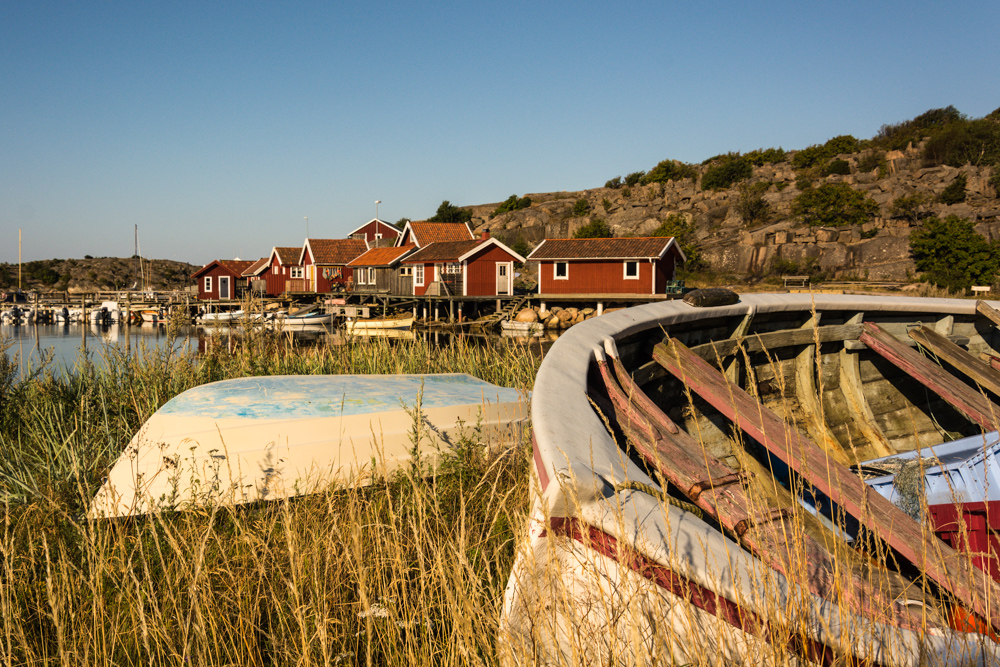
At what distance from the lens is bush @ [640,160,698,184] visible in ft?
242

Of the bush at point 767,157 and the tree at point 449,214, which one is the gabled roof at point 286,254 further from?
the bush at point 767,157

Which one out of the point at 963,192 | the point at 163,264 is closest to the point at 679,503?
the point at 963,192

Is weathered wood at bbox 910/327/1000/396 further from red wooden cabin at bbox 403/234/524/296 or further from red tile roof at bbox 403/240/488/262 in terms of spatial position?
red tile roof at bbox 403/240/488/262

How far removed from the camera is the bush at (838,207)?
47.7 m

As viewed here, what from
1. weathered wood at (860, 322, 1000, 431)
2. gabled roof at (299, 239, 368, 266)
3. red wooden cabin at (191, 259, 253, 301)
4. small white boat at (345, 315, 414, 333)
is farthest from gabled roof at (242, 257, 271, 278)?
weathered wood at (860, 322, 1000, 431)

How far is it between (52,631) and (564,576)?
6.97 ft

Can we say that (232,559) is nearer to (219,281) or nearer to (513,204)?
(219,281)

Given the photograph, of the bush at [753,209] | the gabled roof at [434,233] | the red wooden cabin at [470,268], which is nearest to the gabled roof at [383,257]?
the gabled roof at [434,233]

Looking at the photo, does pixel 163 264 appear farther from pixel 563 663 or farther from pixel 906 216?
pixel 563 663

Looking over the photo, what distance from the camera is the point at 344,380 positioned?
4297 millimetres

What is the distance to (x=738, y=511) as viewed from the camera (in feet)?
6.51

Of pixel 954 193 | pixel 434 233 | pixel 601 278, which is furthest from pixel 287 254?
pixel 954 193

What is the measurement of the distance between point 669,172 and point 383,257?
155ft

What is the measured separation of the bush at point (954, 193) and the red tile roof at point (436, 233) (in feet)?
129
